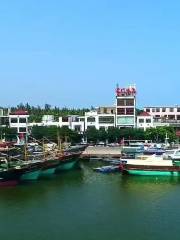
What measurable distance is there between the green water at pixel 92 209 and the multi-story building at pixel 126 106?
2535cm

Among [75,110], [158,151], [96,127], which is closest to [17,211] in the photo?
[158,151]

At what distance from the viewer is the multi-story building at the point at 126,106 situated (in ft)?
186

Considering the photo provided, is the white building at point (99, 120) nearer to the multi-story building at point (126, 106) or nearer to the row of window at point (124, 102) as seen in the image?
the multi-story building at point (126, 106)

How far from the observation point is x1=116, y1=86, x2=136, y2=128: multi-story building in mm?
56562

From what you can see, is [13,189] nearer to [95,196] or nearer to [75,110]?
[95,196]

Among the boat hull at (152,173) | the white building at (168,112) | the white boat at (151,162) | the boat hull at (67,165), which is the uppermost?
the white building at (168,112)

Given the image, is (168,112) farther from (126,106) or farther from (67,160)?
(67,160)

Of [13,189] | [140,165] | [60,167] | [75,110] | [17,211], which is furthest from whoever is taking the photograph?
[75,110]

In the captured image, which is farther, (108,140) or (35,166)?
(108,140)

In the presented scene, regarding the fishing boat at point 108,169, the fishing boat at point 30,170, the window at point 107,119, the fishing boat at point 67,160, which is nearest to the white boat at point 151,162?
the fishing boat at point 108,169

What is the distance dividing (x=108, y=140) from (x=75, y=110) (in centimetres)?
2904

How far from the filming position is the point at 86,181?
30766 mm

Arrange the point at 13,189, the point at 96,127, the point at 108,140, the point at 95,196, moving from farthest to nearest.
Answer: the point at 96,127
the point at 108,140
the point at 13,189
the point at 95,196

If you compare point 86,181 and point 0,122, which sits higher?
point 0,122
